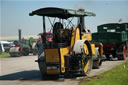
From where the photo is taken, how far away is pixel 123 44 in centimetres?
1827

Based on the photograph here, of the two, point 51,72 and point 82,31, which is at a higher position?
point 82,31

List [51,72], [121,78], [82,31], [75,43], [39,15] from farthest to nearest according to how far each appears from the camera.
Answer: [82,31]
[39,15]
[75,43]
[51,72]
[121,78]

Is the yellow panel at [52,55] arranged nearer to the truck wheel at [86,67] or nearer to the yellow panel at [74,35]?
the yellow panel at [74,35]

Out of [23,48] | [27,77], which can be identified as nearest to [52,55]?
[27,77]

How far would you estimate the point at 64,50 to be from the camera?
1065 centimetres

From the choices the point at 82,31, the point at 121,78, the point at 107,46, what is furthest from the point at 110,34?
the point at 121,78

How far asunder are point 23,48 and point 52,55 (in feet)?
61.2

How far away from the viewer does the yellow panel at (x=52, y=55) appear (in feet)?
33.8

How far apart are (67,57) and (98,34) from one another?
28.9 feet

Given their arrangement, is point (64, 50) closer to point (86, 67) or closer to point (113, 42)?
point (86, 67)

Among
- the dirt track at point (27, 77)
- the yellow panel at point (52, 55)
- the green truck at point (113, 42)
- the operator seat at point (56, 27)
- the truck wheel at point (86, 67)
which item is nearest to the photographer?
the dirt track at point (27, 77)

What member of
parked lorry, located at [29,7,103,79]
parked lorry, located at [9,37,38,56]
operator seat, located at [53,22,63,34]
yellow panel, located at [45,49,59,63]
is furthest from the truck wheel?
parked lorry, located at [9,37,38,56]

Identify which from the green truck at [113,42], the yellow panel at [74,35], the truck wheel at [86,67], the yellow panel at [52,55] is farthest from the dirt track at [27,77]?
the green truck at [113,42]

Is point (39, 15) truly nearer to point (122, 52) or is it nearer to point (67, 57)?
point (67, 57)
